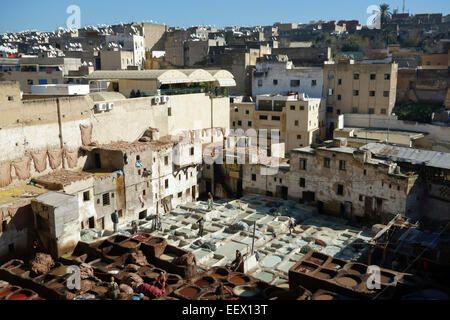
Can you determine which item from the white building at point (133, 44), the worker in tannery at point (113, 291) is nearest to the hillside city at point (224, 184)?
the worker in tannery at point (113, 291)

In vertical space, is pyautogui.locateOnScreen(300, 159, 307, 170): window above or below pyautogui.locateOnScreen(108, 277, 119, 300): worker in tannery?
above

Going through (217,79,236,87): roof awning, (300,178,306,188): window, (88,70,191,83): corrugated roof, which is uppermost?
(88,70,191,83): corrugated roof

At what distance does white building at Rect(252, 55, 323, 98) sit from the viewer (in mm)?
45250

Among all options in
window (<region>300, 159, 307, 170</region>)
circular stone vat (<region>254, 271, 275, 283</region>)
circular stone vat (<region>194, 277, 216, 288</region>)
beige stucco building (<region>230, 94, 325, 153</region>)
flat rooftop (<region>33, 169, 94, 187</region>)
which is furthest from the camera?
beige stucco building (<region>230, 94, 325, 153</region>)

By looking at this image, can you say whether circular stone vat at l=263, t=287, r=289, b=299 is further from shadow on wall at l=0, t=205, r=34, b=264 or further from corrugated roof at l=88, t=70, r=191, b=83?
corrugated roof at l=88, t=70, r=191, b=83

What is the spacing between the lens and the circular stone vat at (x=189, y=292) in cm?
1678

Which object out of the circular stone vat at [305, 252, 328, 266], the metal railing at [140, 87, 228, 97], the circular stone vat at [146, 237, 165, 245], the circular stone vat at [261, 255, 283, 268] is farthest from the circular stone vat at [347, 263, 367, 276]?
the metal railing at [140, 87, 228, 97]

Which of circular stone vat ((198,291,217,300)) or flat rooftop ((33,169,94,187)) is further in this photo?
flat rooftop ((33,169,94,187))

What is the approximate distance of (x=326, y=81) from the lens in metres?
44.7

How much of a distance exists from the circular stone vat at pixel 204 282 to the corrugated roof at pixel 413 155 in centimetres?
1662

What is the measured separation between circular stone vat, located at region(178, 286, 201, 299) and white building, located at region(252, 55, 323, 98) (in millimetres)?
32187

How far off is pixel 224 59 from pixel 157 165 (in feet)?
85.5

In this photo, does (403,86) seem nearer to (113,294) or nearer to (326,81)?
(326,81)

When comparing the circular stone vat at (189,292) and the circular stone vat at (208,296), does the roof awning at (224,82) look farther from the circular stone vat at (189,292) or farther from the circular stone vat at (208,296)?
the circular stone vat at (208,296)
